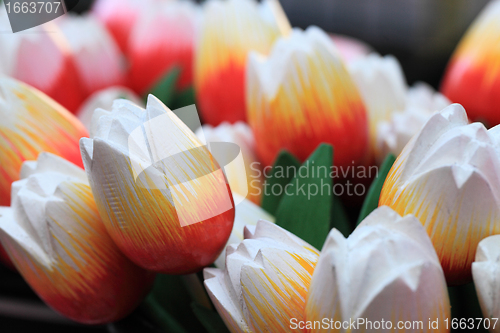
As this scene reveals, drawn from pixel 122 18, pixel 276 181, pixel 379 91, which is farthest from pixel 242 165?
pixel 122 18

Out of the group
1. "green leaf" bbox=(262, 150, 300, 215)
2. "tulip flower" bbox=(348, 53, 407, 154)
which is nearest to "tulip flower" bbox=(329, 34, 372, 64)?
"tulip flower" bbox=(348, 53, 407, 154)

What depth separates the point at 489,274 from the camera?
17cm

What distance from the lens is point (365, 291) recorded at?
163 mm

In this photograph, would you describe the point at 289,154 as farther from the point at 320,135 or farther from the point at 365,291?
the point at 365,291

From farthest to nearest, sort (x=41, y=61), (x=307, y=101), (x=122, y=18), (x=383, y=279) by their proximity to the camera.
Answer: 1. (x=122, y=18)
2. (x=41, y=61)
3. (x=307, y=101)
4. (x=383, y=279)

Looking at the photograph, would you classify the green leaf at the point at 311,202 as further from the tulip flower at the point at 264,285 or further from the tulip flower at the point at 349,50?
the tulip flower at the point at 349,50

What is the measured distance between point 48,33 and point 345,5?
1.37 metres

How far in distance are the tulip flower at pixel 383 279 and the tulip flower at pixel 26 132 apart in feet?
0.51

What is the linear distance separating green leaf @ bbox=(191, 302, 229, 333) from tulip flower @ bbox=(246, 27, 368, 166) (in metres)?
0.11

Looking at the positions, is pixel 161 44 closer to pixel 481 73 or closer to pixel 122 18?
pixel 122 18

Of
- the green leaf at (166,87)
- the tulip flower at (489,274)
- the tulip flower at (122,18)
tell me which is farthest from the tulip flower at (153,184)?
the tulip flower at (122,18)

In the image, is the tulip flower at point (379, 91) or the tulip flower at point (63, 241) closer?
the tulip flower at point (63, 241)

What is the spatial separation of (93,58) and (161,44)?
0.06m

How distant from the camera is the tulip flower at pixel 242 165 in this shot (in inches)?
11.4
